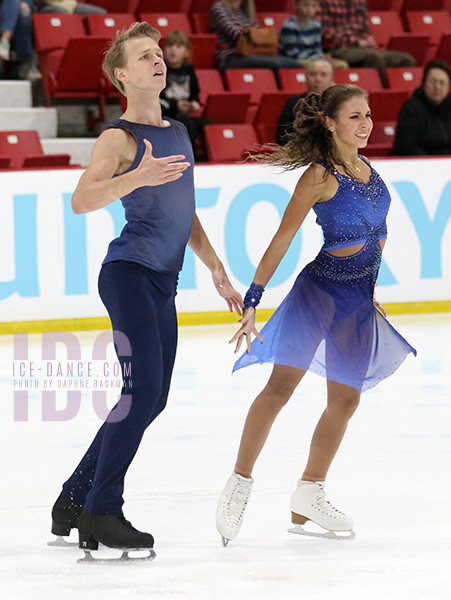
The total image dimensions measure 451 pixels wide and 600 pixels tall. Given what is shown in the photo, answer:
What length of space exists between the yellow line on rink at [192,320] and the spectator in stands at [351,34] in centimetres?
287

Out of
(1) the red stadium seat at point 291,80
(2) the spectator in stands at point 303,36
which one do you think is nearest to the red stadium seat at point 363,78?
(2) the spectator in stands at point 303,36

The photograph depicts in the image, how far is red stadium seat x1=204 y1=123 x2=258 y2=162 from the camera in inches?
334

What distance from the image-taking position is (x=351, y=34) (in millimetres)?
10227

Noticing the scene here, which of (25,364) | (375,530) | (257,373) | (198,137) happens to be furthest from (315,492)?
(198,137)

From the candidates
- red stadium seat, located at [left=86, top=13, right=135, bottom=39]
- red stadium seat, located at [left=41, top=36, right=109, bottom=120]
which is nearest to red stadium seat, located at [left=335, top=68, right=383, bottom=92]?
red stadium seat, located at [left=86, top=13, right=135, bottom=39]

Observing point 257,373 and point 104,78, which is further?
point 104,78

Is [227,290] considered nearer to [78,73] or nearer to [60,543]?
[60,543]

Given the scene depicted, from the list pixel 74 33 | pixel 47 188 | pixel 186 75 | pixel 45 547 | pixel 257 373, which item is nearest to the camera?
pixel 45 547

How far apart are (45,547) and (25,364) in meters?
3.27

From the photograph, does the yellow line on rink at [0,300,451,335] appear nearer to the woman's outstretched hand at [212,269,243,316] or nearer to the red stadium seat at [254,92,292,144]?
the red stadium seat at [254,92,292,144]

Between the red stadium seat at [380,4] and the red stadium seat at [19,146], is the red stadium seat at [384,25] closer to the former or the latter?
the red stadium seat at [380,4]

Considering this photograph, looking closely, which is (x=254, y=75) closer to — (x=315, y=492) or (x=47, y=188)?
(x=47, y=188)

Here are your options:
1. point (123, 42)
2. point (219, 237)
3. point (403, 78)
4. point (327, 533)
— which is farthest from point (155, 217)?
point (403, 78)

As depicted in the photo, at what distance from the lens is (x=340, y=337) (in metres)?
3.32
